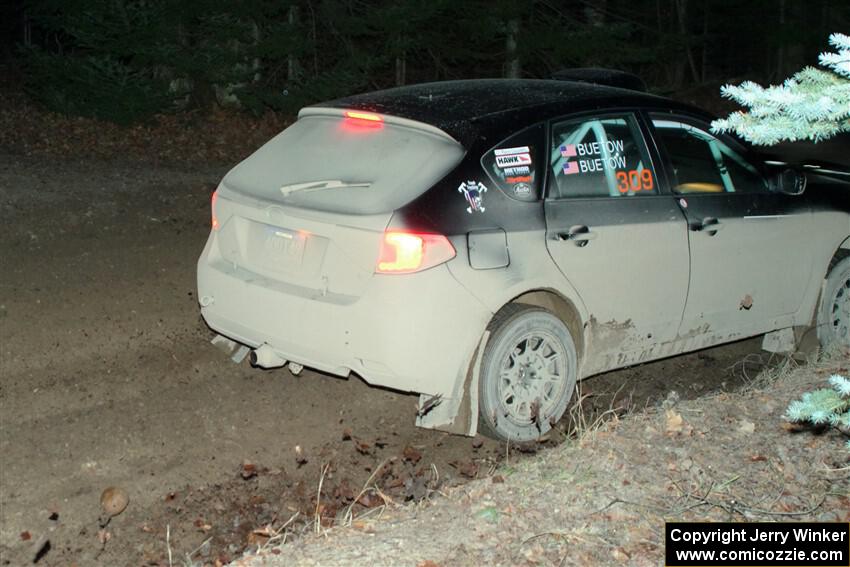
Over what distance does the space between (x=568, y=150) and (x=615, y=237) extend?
0.58m

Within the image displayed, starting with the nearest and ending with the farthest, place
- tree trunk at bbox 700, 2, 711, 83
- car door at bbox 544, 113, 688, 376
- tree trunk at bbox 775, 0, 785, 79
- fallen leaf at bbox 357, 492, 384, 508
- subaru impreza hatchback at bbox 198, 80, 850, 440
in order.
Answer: fallen leaf at bbox 357, 492, 384, 508 < subaru impreza hatchback at bbox 198, 80, 850, 440 < car door at bbox 544, 113, 688, 376 < tree trunk at bbox 775, 0, 785, 79 < tree trunk at bbox 700, 2, 711, 83

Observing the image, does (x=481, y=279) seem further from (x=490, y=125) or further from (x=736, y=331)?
(x=736, y=331)

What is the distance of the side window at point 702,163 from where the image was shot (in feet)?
22.1

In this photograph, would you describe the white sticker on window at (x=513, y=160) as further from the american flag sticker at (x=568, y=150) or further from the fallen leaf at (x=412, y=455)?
the fallen leaf at (x=412, y=455)

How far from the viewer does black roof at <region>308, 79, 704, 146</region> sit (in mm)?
5992

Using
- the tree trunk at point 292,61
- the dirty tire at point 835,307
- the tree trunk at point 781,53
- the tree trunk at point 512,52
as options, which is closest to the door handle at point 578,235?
the dirty tire at point 835,307

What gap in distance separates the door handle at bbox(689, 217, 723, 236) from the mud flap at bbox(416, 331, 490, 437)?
168 cm

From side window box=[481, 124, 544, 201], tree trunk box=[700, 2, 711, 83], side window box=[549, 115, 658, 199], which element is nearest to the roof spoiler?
side window box=[549, 115, 658, 199]

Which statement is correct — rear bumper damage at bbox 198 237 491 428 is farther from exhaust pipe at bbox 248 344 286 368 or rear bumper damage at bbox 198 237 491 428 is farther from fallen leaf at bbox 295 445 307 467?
fallen leaf at bbox 295 445 307 467

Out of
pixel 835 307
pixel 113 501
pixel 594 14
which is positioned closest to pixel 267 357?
pixel 113 501

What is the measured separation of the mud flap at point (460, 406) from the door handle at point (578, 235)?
72 centimetres

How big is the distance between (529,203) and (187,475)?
2.34m

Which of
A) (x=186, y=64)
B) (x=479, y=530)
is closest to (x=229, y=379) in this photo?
(x=479, y=530)

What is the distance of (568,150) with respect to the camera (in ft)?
20.5
